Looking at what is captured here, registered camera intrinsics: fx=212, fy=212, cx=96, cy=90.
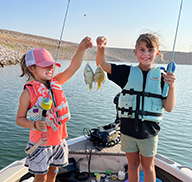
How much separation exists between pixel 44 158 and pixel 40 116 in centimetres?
43

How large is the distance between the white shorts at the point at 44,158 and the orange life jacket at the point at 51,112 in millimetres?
69

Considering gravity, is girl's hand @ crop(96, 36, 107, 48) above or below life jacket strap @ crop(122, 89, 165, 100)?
above

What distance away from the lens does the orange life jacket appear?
2.19m

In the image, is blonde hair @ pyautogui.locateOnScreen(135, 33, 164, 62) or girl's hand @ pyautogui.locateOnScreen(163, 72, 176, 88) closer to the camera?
girl's hand @ pyautogui.locateOnScreen(163, 72, 176, 88)

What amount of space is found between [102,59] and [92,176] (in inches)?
84.9

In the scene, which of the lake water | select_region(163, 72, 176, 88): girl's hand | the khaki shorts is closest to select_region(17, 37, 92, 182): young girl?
the khaki shorts

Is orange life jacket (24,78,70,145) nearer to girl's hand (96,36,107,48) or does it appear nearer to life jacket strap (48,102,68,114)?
life jacket strap (48,102,68,114)

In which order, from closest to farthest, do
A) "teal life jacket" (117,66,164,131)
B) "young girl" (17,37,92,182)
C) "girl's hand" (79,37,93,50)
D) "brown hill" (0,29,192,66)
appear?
"young girl" (17,37,92,182) → "teal life jacket" (117,66,164,131) → "girl's hand" (79,37,93,50) → "brown hill" (0,29,192,66)

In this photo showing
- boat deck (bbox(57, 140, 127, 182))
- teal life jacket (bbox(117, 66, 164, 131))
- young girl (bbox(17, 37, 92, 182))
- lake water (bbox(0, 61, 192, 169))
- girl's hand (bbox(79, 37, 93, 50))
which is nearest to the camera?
young girl (bbox(17, 37, 92, 182))

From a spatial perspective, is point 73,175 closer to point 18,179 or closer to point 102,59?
point 18,179

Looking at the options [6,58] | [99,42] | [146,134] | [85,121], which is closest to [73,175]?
[146,134]

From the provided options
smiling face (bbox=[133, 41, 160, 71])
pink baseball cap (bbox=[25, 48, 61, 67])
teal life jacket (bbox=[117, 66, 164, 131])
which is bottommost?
teal life jacket (bbox=[117, 66, 164, 131])

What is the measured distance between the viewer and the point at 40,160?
2.17 meters

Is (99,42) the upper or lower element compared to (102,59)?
upper
